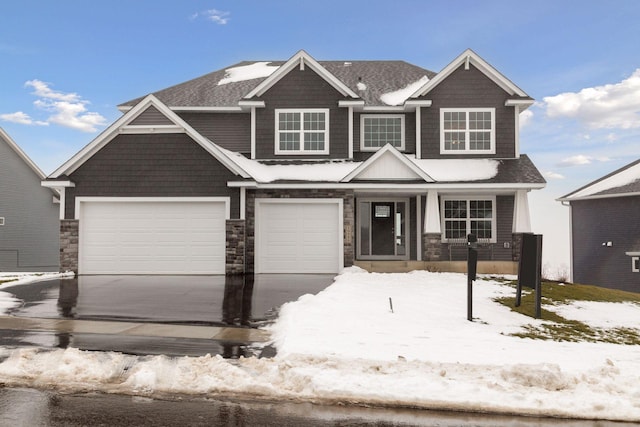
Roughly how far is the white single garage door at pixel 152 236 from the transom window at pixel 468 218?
28.9 feet

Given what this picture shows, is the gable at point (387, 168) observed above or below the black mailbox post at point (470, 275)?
above

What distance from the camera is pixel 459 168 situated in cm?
1891

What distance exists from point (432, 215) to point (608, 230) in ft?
39.7

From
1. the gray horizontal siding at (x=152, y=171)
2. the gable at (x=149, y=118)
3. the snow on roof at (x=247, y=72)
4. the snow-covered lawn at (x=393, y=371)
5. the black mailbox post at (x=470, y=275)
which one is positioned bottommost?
the snow-covered lawn at (x=393, y=371)

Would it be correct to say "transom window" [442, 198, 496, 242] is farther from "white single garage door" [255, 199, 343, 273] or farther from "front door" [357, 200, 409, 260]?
"white single garage door" [255, 199, 343, 273]

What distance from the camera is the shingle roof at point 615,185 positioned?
23828 millimetres

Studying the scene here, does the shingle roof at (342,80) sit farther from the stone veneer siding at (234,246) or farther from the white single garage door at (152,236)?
the stone veneer siding at (234,246)

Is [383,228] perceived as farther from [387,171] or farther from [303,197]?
[303,197]

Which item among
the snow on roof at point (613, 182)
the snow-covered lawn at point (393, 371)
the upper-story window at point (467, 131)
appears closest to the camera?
the snow-covered lawn at point (393, 371)

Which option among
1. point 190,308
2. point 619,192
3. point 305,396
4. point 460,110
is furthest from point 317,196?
point 619,192

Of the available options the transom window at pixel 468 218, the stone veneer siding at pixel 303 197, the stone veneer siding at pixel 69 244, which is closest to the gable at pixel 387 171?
the stone veneer siding at pixel 303 197

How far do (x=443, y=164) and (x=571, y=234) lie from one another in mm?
13237

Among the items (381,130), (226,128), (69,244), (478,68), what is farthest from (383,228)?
(69,244)

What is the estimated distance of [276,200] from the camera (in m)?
17.9
